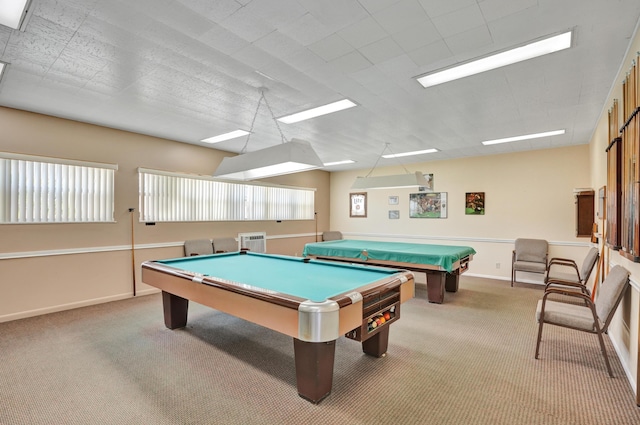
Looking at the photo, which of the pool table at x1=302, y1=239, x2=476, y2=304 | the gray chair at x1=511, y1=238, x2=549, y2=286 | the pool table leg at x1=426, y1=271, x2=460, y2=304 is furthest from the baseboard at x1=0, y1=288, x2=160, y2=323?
the gray chair at x1=511, y1=238, x2=549, y2=286

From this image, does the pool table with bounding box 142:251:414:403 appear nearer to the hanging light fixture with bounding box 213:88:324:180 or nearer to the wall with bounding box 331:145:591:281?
the hanging light fixture with bounding box 213:88:324:180

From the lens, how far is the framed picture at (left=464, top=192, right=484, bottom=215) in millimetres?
6562

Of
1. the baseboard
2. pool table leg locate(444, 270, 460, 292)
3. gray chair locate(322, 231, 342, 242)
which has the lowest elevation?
the baseboard

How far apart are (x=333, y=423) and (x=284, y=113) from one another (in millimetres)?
3239

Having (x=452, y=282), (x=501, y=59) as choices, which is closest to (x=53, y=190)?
(x=501, y=59)

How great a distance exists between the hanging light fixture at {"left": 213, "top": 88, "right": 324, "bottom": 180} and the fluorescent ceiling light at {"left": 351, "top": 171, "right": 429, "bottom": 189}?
7.22 feet

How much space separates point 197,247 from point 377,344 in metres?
3.81

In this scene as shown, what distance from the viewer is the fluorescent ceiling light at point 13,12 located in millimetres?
1899

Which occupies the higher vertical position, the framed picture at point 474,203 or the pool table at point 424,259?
the framed picture at point 474,203

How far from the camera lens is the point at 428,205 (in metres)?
7.22

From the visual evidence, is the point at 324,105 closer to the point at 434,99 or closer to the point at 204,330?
the point at 434,99

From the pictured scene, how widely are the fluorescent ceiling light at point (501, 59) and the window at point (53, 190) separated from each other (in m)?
4.56

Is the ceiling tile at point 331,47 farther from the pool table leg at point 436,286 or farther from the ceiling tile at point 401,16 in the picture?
the pool table leg at point 436,286

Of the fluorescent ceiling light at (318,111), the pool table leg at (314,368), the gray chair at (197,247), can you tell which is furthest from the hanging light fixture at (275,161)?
the gray chair at (197,247)
